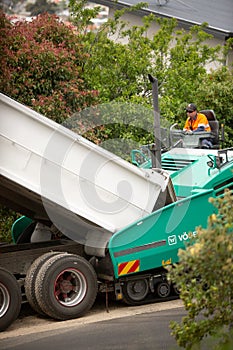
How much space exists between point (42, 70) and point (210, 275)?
8873 millimetres

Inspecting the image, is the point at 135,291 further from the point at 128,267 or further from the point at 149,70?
the point at 149,70

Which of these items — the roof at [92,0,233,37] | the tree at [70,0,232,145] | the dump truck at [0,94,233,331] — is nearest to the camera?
the dump truck at [0,94,233,331]

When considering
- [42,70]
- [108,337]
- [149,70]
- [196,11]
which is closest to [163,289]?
[108,337]

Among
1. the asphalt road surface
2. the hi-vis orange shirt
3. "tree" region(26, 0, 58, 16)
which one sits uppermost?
the hi-vis orange shirt

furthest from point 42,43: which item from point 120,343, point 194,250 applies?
point 194,250

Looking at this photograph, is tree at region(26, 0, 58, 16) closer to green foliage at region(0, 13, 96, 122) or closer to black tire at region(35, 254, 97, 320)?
black tire at region(35, 254, 97, 320)

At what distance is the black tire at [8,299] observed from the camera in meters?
9.63

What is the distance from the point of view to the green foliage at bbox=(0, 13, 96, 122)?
14.1m

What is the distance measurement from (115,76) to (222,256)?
1120cm

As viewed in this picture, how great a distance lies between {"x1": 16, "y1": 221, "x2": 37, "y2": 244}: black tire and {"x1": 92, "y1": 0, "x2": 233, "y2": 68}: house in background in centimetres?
1247

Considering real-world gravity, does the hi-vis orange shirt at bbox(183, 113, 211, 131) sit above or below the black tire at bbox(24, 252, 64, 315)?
above

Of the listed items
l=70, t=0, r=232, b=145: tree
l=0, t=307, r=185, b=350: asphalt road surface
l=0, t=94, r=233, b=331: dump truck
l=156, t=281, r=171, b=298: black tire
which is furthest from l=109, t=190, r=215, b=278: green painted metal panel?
l=70, t=0, r=232, b=145: tree

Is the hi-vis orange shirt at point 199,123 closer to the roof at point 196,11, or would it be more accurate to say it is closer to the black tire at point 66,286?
the black tire at point 66,286

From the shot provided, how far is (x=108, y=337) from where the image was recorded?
29.5 feet
